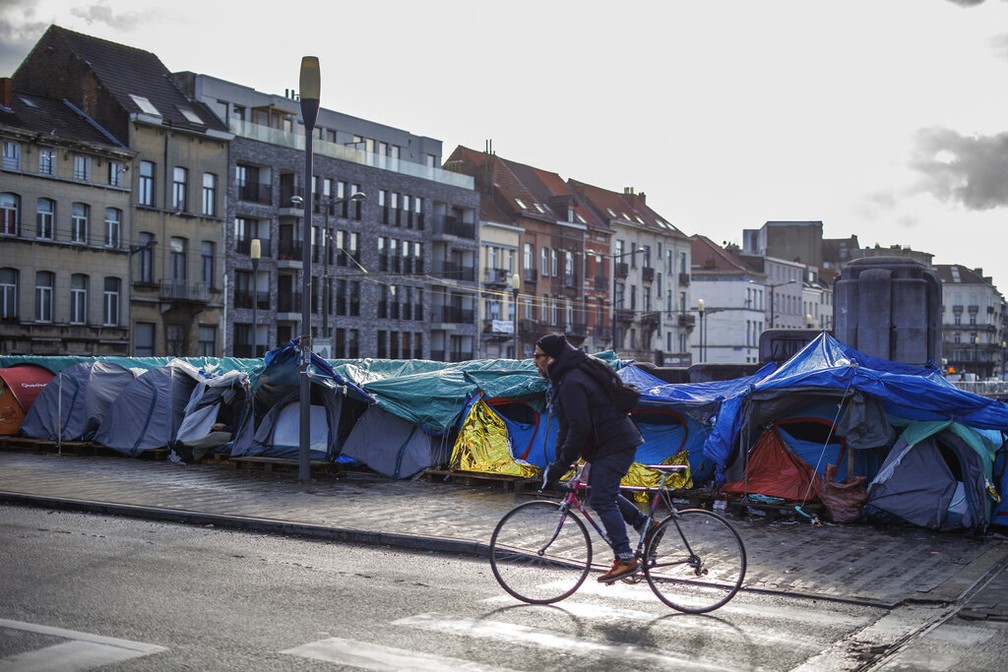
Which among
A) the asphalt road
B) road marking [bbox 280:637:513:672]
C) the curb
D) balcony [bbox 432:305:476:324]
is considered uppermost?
balcony [bbox 432:305:476:324]

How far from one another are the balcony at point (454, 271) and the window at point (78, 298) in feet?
79.1

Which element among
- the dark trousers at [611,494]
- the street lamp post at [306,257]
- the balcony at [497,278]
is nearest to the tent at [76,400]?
the street lamp post at [306,257]

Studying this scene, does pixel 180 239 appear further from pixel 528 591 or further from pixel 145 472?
pixel 528 591

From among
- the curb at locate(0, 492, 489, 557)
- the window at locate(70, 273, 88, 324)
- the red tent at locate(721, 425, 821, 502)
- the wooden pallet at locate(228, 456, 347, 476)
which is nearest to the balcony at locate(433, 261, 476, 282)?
the window at locate(70, 273, 88, 324)

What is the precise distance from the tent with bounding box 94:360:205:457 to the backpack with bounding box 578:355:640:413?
14.8 metres

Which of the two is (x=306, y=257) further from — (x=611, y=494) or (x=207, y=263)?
(x=207, y=263)

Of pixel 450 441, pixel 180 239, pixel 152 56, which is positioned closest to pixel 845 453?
pixel 450 441

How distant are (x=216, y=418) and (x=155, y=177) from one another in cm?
3512

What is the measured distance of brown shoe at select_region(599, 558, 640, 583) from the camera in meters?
9.34

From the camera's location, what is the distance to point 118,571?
1039cm

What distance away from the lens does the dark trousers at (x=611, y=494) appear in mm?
9344

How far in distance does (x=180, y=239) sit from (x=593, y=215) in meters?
37.0

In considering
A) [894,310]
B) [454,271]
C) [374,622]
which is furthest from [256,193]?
[374,622]

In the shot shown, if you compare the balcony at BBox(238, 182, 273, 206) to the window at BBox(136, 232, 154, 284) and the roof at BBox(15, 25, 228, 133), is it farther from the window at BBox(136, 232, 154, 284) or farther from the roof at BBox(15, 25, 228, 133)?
the window at BBox(136, 232, 154, 284)
